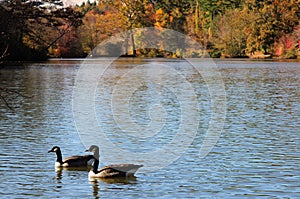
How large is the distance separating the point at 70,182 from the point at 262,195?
3080 millimetres

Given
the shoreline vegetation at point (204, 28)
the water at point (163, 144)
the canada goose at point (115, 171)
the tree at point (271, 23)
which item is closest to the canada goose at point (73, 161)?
the water at point (163, 144)

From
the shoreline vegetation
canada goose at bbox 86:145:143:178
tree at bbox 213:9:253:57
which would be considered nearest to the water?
canada goose at bbox 86:145:143:178

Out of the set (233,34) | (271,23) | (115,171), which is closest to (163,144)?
(115,171)

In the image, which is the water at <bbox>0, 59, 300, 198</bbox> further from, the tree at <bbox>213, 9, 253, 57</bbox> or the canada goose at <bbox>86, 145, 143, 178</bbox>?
the tree at <bbox>213, 9, 253, 57</bbox>

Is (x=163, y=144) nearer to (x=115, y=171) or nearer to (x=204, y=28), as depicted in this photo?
(x=115, y=171)

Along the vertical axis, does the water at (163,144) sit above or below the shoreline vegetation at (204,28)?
below

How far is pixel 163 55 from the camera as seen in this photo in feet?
285

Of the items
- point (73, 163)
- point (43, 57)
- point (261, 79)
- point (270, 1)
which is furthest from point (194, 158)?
point (270, 1)

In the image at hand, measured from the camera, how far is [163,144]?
49.1ft

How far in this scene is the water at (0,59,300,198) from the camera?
10570 millimetres

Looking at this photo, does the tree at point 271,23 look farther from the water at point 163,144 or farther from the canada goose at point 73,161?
the canada goose at point 73,161

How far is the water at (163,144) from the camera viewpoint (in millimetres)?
10570

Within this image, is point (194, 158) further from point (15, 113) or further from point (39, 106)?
point (39, 106)

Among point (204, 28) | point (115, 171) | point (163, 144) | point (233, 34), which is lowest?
point (163, 144)
